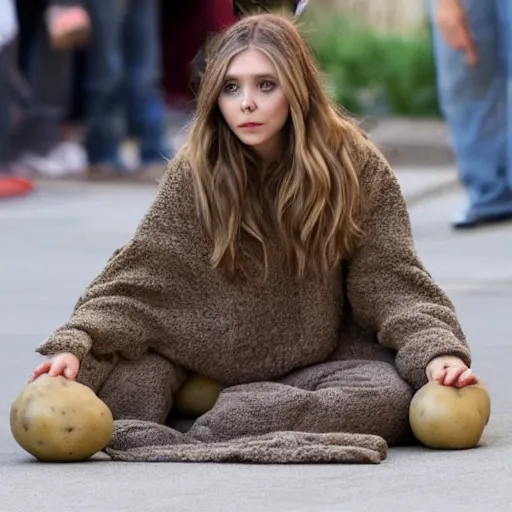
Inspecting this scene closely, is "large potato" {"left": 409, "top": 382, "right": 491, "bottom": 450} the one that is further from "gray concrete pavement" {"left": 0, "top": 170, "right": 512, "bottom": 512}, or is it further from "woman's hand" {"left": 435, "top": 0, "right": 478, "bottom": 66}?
"woman's hand" {"left": 435, "top": 0, "right": 478, "bottom": 66}

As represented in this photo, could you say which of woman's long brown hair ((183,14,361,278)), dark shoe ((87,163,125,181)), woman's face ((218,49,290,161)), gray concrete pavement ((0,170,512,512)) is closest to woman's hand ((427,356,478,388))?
gray concrete pavement ((0,170,512,512))

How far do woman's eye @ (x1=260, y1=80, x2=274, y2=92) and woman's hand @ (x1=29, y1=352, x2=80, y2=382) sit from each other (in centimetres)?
76

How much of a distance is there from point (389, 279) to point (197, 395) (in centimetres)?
54

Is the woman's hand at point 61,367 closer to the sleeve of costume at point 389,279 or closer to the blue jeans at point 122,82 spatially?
the sleeve of costume at point 389,279

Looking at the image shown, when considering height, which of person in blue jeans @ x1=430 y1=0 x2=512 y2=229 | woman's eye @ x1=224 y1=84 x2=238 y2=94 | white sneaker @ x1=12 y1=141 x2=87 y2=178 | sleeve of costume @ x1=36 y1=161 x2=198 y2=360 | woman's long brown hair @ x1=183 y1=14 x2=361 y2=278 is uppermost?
woman's eye @ x1=224 y1=84 x2=238 y2=94

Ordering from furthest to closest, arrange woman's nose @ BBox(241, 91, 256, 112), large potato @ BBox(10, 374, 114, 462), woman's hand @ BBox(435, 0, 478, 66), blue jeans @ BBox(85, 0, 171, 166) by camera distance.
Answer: blue jeans @ BBox(85, 0, 171, 166) → woman's hand @ BBox(435, 0, 478, 66) → woman's nose @ BBox(241, 91, 256, 112) → large potato @ BBox(10, 374, 114, 462)

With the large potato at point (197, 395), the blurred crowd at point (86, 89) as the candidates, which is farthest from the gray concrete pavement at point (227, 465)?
the blurred crowd at point (86, 89)

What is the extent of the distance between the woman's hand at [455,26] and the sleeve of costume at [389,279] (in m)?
3.77

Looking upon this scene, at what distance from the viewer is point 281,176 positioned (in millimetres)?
4465

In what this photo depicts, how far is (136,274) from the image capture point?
449 cm

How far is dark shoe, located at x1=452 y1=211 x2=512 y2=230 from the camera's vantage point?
8609 mm

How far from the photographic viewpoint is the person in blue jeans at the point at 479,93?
827 centimetres

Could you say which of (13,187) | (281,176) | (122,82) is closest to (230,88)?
(281,176)

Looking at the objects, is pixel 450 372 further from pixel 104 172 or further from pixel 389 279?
pixel 104 172
